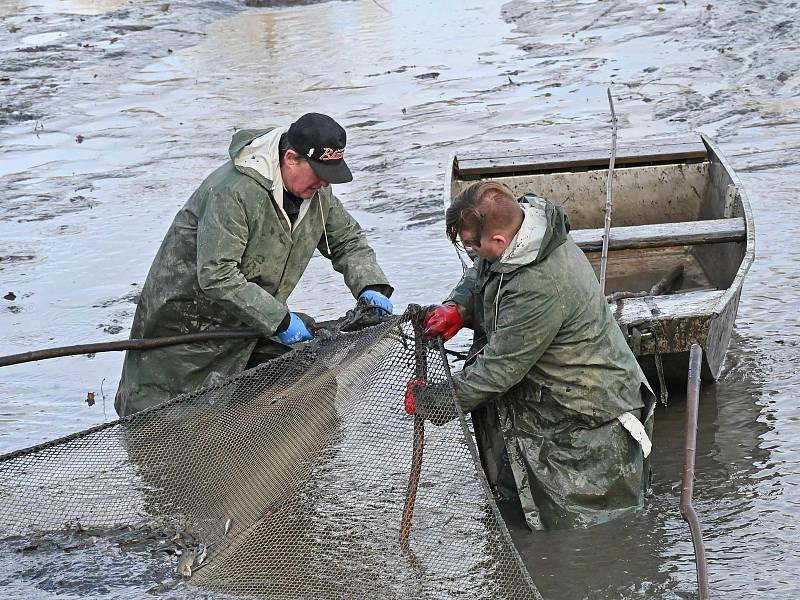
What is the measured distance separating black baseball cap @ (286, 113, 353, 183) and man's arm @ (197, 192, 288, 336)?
37 cm

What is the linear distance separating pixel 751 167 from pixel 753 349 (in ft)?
13.8

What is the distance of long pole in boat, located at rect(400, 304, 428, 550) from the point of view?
14.8 ft

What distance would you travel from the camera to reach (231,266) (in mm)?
4855

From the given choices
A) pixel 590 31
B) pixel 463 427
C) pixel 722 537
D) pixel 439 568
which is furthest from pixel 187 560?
pixel 590 31

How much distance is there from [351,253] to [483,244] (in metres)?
1.37

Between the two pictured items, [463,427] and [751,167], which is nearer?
[463,427]

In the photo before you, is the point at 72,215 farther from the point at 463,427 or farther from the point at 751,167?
the point at 463,427

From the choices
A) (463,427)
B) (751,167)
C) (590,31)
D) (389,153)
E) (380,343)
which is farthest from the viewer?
(590,31)

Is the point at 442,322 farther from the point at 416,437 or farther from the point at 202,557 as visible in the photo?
the point at 202,557

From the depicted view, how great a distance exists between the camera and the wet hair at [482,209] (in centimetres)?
423

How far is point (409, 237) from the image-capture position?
31.9ft

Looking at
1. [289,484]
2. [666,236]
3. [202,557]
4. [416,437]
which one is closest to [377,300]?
[416,437]

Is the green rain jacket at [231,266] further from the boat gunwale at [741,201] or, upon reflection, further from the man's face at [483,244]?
the boat gunwale at [741,201]

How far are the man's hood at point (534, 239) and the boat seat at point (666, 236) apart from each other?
2387 millimetres
